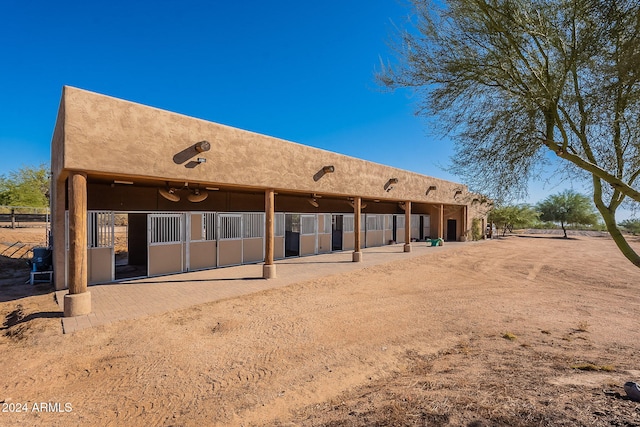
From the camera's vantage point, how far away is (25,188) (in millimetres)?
35625

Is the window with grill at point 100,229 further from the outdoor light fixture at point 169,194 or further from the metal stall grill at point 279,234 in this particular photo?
the metal stall grill at point 279,234

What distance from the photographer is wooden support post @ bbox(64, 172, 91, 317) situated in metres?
6.49

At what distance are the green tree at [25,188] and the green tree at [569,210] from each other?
66845mm

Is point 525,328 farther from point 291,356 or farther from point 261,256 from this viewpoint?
point 261,256

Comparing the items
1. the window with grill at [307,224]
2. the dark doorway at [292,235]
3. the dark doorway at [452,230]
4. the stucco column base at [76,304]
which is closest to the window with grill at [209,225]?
the dark doorway at [292,235]

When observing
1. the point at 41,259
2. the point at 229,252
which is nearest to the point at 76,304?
the point at 41,259

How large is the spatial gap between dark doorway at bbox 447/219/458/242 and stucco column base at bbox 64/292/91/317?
93.1 feet

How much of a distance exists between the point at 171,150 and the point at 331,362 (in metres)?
6.62

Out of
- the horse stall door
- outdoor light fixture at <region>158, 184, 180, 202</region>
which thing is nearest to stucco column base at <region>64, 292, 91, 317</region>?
the horse stall door

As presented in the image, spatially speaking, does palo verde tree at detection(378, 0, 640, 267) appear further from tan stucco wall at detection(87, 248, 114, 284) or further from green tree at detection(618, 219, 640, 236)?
tan stucco wall at detection(87, 248, 114, 284)

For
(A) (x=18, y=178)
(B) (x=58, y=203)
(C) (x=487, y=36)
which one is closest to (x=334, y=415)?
(C) (x=487, y=36)

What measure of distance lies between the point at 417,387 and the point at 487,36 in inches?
229

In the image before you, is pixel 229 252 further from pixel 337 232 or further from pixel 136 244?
pixel 337 232

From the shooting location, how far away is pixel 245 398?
13.0 ft
